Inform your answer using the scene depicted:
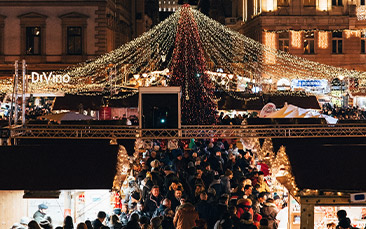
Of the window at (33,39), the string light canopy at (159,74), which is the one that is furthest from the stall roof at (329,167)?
the window at (33,39)

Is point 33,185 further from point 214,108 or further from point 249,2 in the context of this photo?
point 249,2

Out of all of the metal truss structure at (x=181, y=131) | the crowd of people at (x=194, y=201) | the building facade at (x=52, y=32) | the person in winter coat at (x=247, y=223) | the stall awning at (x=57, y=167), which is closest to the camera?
the person in winter coat at (x=247, y=223)

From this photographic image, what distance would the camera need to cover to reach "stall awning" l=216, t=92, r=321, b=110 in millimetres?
32625

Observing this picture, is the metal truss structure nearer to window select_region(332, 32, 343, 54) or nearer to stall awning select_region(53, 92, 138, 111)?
stall awning select_region(53, 92, 138, 111)

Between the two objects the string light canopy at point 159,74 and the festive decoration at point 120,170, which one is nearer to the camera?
the festive decoration at point 120,170

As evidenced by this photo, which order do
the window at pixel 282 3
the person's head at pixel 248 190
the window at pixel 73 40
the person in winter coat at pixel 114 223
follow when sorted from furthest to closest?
the window at pixel 282 3 → the window at pixel 73 40 → the person's head at pixel 248 190 → the person in winter coat at pixel 114 223

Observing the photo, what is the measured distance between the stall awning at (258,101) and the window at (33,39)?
17642 mm

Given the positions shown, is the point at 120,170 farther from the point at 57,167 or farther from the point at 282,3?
the point at 282,3

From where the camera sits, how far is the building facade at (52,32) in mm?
45406

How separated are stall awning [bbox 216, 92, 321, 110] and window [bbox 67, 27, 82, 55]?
15529mm

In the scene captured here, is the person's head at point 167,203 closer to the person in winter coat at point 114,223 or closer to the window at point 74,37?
the person in winter coat at point 114,223

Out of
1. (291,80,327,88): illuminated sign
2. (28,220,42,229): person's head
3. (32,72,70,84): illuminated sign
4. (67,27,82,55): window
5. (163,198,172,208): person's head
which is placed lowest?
(28,220,42,229): person's head

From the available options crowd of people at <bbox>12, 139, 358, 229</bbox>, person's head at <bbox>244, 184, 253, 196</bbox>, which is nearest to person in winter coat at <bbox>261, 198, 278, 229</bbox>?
crowd of people at <bbox>12, 139, 358, 229</bbox>

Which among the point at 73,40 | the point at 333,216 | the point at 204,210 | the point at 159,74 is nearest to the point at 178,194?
the point at 204,210
